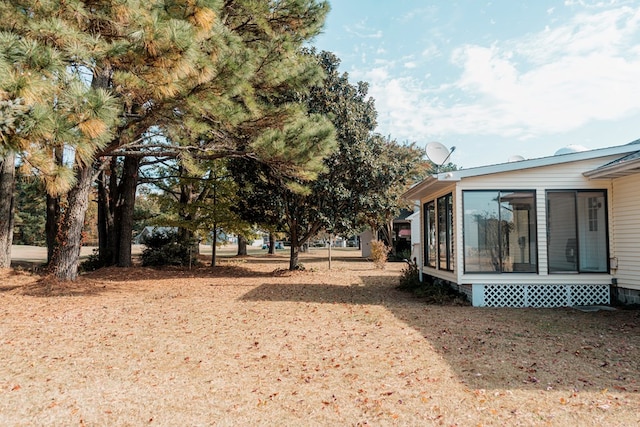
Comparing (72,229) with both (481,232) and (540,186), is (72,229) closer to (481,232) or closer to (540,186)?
(481,232)

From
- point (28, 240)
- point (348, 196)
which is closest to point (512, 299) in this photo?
point (348, 196)

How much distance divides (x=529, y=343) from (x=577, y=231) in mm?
4087

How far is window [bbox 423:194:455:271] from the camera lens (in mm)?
8797

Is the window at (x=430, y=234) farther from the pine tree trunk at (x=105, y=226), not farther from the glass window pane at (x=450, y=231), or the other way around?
the pine tree trunk at (x=105, y=226)

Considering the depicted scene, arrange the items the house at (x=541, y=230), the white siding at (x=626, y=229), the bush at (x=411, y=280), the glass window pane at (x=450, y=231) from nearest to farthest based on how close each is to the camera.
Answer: the white siding at (x=626, y=229) < the house at (x=541, y=230) < the glass window pane at (x=450, y=231) < the bush at (x=411, y=280)

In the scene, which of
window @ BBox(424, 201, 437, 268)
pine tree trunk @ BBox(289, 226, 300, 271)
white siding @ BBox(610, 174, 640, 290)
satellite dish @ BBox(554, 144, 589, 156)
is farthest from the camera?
pine tree trunk @ BBox(289, 226, 300, 271)

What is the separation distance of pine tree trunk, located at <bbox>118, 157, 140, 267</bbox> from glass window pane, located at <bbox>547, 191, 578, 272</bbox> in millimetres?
12282

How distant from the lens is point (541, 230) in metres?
7.95

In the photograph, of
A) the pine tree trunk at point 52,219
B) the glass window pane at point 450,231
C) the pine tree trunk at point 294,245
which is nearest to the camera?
the glass window pane at point 450,231

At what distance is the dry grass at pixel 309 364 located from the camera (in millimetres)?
3162

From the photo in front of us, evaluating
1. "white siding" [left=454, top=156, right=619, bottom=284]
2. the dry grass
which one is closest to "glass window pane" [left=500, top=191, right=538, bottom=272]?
"white siding" [left=454, top=156, right=619, bottom=284]

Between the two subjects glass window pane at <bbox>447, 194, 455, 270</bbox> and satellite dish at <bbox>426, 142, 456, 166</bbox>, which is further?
satellite dish at <bbox>426, 142, 456, 166</bbox>

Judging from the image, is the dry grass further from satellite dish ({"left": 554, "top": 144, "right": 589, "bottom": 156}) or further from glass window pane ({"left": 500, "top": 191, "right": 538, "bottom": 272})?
satellite dish ({"left": 554, "top": 144, "right": 589, "bottom": 156})

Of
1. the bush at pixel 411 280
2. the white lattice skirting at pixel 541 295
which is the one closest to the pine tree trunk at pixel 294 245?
the bush at pixel 411 280
